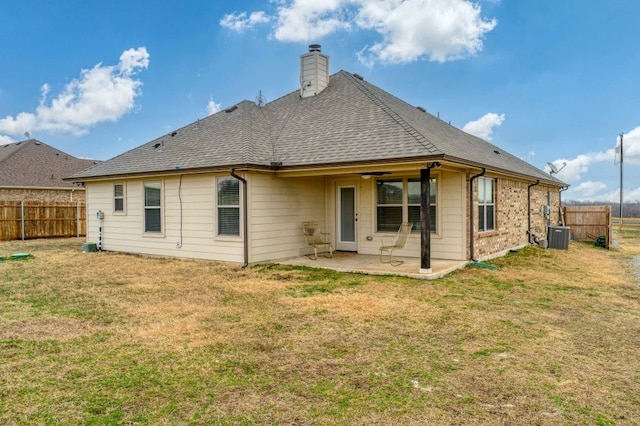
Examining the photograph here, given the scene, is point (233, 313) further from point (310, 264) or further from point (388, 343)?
point (310, 264)

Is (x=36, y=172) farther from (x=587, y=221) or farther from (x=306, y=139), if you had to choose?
(x=587, y=221)

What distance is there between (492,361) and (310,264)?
6.35 metres

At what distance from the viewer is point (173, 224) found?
37.8 feet

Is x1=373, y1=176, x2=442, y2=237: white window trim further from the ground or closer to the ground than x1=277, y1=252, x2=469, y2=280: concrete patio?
further from the ground

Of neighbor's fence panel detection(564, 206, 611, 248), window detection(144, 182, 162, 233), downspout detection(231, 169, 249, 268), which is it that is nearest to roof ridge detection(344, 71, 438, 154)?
downspout detection(231, 169, 249, 268)

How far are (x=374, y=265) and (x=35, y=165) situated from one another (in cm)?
2279

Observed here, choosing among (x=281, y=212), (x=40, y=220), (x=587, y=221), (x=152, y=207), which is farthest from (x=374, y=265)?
(x=40, y=220)

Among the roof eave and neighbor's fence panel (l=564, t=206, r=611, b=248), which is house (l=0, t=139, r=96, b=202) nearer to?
the roof eave

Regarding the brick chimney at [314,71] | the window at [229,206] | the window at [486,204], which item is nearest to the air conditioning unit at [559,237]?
the window at [486,204]

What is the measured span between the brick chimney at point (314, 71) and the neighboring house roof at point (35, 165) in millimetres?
14849

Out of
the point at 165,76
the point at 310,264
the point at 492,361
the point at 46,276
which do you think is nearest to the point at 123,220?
the point at 46,276

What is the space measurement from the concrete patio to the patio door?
1.55ft

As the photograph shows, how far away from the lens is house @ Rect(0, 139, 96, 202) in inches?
860

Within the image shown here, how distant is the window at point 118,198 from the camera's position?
1308cm
